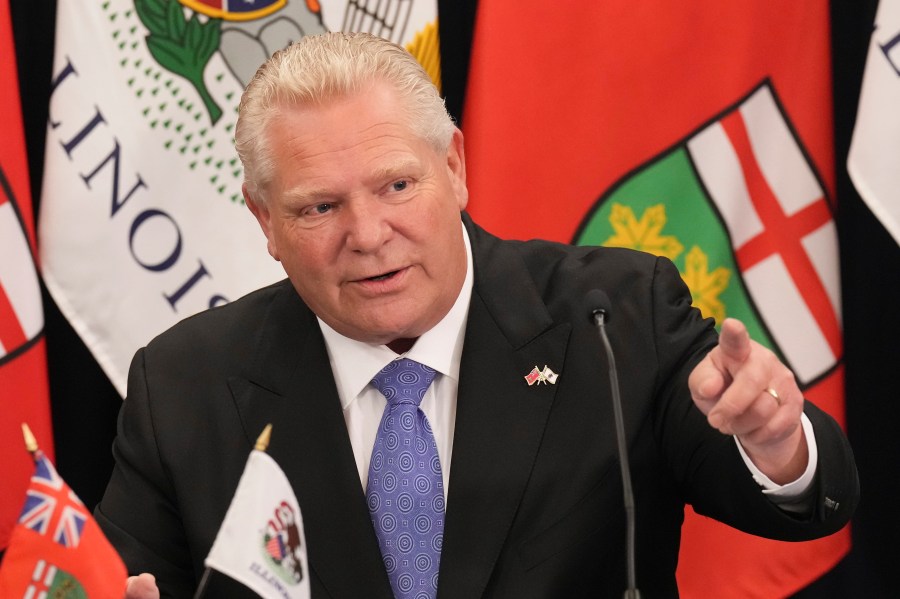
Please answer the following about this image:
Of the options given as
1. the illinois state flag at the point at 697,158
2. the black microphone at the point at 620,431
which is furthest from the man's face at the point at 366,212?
the illinois state flag at the point at 697,158

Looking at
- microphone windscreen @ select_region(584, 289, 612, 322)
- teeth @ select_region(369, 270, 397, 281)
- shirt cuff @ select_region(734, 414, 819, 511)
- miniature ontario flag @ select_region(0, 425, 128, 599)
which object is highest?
teeth @ select_region(369, 270, 397, 281)

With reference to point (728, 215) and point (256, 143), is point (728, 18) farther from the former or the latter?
point (256, 143)

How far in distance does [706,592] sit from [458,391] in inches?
57.2

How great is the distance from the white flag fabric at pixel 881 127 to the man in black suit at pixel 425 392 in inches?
39.8

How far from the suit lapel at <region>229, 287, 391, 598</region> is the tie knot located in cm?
10

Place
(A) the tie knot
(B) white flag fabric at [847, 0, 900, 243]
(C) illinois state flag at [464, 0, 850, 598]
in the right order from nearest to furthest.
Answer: (A) the tie knot → (B) white flag fabric at [847, 0, 900, 243] → (C) illinois state flag at [464, 0, 850, 598]

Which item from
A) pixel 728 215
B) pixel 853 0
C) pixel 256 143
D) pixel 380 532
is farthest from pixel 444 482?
pixel 853 0

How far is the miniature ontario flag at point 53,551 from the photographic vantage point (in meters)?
1.67

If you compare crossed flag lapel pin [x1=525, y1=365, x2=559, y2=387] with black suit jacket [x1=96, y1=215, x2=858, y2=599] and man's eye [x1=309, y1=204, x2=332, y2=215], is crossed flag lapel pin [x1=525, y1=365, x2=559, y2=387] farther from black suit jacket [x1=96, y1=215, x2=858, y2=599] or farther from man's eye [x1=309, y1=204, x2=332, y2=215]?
man's eye [x1=309, y1=204, x2=332, y2=215]

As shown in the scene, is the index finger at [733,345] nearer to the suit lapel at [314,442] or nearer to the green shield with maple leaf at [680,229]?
the suit lapel at [314,442]

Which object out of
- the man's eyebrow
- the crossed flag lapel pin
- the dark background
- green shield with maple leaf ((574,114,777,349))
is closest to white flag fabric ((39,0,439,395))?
the dark background

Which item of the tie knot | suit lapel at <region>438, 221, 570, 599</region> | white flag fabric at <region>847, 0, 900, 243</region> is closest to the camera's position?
suit lapel at <region>438, 221, 570, 599</region>

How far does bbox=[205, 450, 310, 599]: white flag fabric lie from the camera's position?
156 centimetres

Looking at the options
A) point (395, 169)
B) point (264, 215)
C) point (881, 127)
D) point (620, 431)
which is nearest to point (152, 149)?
point (264, 215)
